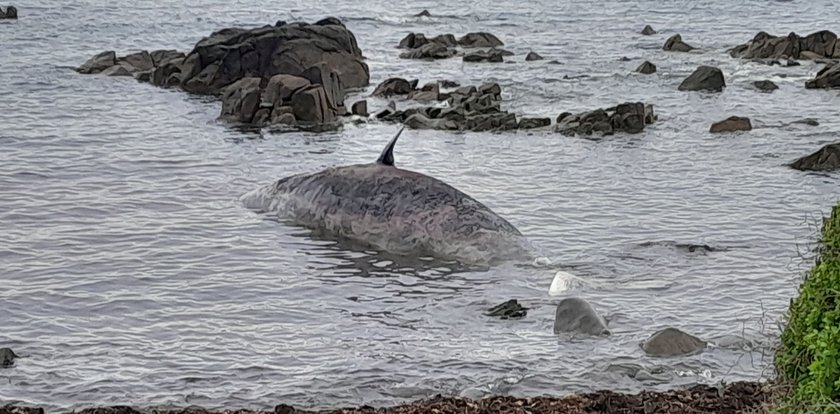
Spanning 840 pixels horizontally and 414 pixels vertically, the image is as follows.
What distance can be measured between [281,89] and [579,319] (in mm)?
14187

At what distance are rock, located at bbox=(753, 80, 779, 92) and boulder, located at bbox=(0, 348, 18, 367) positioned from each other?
19779 millimetres

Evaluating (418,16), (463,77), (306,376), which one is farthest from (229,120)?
(418,16)

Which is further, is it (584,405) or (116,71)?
(116,71)

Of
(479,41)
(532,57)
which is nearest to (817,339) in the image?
(532,57)

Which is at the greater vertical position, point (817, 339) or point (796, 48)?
point (817, 339)

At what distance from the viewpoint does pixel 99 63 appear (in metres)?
29.1

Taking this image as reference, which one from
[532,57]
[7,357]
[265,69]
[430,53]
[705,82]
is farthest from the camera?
[430,53]

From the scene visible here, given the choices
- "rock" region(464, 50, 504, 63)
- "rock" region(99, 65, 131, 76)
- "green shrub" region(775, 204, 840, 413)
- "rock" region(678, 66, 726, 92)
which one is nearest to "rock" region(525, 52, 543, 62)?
"rock" region(464, 50, 504, 63)

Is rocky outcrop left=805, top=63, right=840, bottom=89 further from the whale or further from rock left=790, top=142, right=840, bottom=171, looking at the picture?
the whale

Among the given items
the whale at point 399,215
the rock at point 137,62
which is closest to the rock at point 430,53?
the rock at point 137,62

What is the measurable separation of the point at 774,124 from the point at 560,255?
10287mm

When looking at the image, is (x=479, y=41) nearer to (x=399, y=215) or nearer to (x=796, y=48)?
(x=796, y=48)

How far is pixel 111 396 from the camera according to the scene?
328 inches

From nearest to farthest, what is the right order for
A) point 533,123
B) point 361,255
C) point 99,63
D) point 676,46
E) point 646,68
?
point 361,255 < point 533,123 < point 99,63 < point 646,68 < point 676,46
